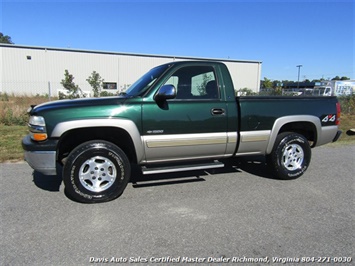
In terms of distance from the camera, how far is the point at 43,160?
3785 mm

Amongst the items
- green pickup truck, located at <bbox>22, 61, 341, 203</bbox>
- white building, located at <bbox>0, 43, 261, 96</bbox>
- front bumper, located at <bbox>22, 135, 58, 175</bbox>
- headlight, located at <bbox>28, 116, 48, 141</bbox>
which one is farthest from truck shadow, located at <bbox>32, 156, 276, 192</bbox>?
white building, located at <bbox>0, 43, 261, 96</bbox>

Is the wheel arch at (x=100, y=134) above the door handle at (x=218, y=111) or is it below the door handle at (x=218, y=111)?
below

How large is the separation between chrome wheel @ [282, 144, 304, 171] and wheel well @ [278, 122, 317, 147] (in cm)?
35

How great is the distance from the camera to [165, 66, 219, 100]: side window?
174 inches

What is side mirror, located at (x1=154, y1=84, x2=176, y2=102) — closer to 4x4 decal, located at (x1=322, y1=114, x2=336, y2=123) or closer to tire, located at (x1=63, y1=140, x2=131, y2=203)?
tire, located at (x1=63, y1=140, x2=131, y2=203)

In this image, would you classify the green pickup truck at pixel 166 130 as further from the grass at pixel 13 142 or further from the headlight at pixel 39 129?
the grass at pixel 13 142

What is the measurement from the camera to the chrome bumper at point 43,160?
377cm

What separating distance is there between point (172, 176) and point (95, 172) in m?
1.56

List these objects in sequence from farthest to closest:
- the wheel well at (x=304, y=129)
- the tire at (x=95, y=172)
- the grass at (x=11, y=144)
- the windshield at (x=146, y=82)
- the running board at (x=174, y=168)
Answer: the grass at (x=11, y=144), the wheel well at (x=304, y=129), the windshield at (x=146, y=82), the running board at (x=174, y=168), the tire at (x=95, y=172)

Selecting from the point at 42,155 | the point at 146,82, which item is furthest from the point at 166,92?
the point at 42,155

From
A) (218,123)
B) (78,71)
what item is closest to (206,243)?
(218,123)

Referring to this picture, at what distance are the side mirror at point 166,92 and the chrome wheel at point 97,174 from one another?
121 centimetres

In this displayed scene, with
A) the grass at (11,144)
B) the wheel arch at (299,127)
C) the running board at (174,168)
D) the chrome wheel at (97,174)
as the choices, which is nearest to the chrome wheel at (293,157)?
the wheel arch at (299,127)

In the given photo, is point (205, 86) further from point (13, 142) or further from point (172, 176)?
point (13, 142)
